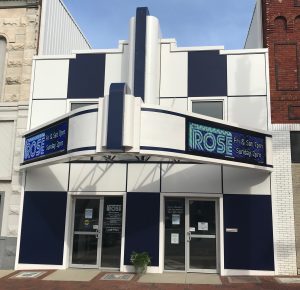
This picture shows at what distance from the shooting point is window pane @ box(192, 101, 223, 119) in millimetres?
13773

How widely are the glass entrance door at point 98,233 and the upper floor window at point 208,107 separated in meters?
4.00

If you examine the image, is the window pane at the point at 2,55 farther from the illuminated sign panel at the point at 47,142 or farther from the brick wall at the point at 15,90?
the illuminated sign panel at the point at 47,142

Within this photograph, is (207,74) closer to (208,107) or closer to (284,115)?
(208,107)

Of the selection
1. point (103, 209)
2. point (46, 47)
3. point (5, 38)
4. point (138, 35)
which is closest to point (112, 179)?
point (103, 209)

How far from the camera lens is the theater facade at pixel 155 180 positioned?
12812 mm

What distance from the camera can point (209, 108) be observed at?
13.8 m

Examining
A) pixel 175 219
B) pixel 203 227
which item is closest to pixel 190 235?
pixel 203 227

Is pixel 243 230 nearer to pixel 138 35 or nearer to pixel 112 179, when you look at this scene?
pixel 112 179

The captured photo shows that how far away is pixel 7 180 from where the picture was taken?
14156mm

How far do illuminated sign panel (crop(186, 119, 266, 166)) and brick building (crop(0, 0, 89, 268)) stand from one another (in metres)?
6.63

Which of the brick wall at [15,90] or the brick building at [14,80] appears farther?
the brick building at [14,80]

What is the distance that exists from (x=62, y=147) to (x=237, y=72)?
21.3ft

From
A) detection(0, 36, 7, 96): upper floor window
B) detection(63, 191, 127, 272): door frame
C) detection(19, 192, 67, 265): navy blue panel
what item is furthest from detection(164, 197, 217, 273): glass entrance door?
detection(0, 36, 7, 96): upper floor window

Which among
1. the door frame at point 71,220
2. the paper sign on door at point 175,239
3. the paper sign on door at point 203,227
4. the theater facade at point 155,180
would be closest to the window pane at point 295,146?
the theater facade at point 155,180
